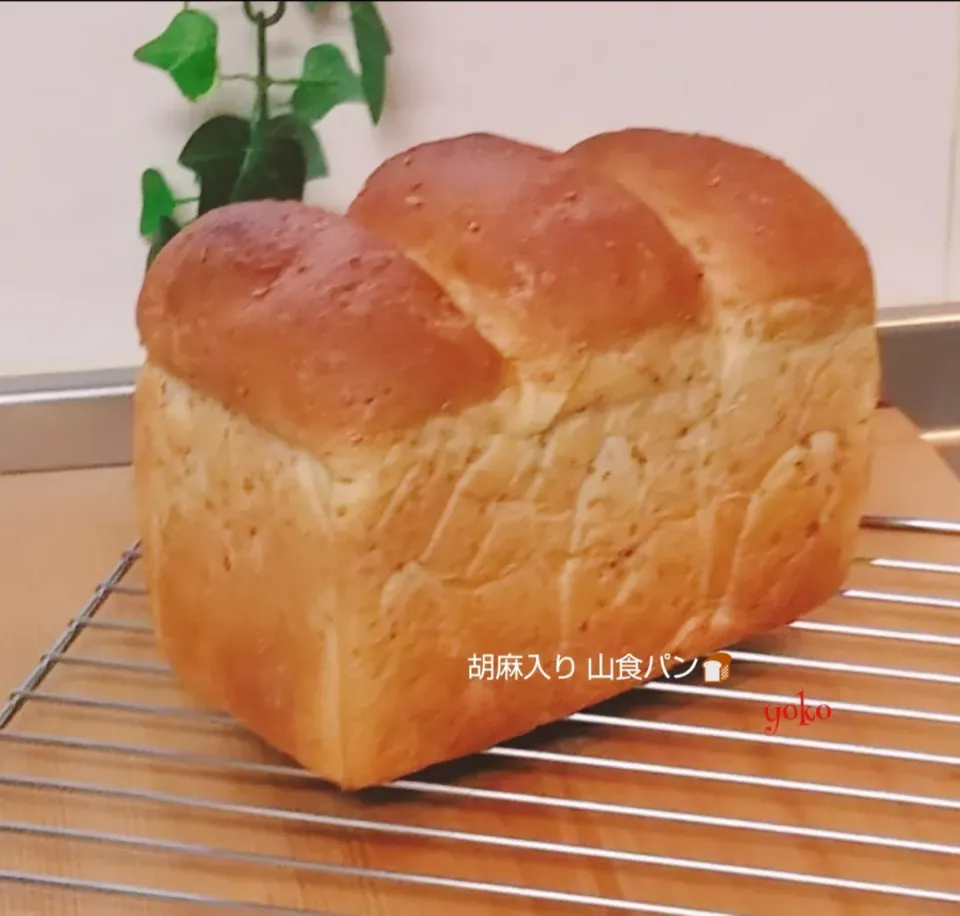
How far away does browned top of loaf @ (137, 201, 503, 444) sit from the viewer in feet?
2.09

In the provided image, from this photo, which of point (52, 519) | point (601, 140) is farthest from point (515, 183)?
point (52, 519)

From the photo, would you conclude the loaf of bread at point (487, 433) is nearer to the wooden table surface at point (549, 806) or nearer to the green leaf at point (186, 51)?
the wooden table surface at point (549, 806)

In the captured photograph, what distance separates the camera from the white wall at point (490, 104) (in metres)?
1.11

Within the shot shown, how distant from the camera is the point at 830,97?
1257 mm

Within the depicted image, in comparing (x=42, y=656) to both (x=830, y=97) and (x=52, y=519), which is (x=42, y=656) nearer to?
(x=52, y=519)

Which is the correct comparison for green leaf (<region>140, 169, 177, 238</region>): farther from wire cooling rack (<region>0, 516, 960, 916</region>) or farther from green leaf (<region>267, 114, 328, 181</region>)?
wire cooling rack (<region>0, 516, 960, 916</region>)

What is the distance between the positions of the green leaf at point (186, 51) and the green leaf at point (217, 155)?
0.04 meters

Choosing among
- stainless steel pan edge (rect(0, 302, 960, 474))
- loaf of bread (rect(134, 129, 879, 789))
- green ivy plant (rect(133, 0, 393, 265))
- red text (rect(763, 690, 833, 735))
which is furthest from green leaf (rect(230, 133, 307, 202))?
red text (rect(763, 690, 833, 735))

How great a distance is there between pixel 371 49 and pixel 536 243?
49cm

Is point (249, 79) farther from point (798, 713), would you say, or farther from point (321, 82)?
point (798, 713)

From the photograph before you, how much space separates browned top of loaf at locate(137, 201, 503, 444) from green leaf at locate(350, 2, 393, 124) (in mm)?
434

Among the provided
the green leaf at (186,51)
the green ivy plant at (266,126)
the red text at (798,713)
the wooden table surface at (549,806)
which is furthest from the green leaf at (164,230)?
the red text at (798,713)

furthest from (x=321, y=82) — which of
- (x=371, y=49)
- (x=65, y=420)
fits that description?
(x=65, y=420)

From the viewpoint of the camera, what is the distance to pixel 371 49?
112 cm
